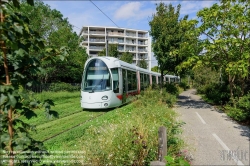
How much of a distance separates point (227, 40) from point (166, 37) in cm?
488

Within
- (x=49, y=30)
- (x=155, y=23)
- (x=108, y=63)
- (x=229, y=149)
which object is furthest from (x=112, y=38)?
(x=229, y=149)

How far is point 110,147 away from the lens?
13.8ft

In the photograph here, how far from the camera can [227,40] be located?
11609mm

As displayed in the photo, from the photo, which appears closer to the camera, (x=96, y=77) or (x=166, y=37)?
(x=96, y=77)

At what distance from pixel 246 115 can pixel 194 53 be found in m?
5.92

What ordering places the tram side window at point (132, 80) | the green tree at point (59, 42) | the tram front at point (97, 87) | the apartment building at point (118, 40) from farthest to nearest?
the apartment building at point (118, 40) < the green tree at point (59, 42) < the tram side window at point (132, 80) < the tram front at point (97, 87)

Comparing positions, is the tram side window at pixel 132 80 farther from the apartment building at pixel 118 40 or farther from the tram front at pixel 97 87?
the apartment building at pixel 118 40

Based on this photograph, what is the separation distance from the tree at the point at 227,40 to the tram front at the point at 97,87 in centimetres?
553

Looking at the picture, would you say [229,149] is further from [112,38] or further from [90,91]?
[112,38]

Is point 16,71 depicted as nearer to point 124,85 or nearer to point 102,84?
point 102,84

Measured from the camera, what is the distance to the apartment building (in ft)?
224

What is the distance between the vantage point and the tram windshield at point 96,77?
11.6 meters

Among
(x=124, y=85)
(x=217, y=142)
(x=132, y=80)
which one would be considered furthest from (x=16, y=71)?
(x=132, y=80)

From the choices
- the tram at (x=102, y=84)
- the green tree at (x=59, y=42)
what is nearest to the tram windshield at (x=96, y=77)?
the tram at (x=102, y=84)
